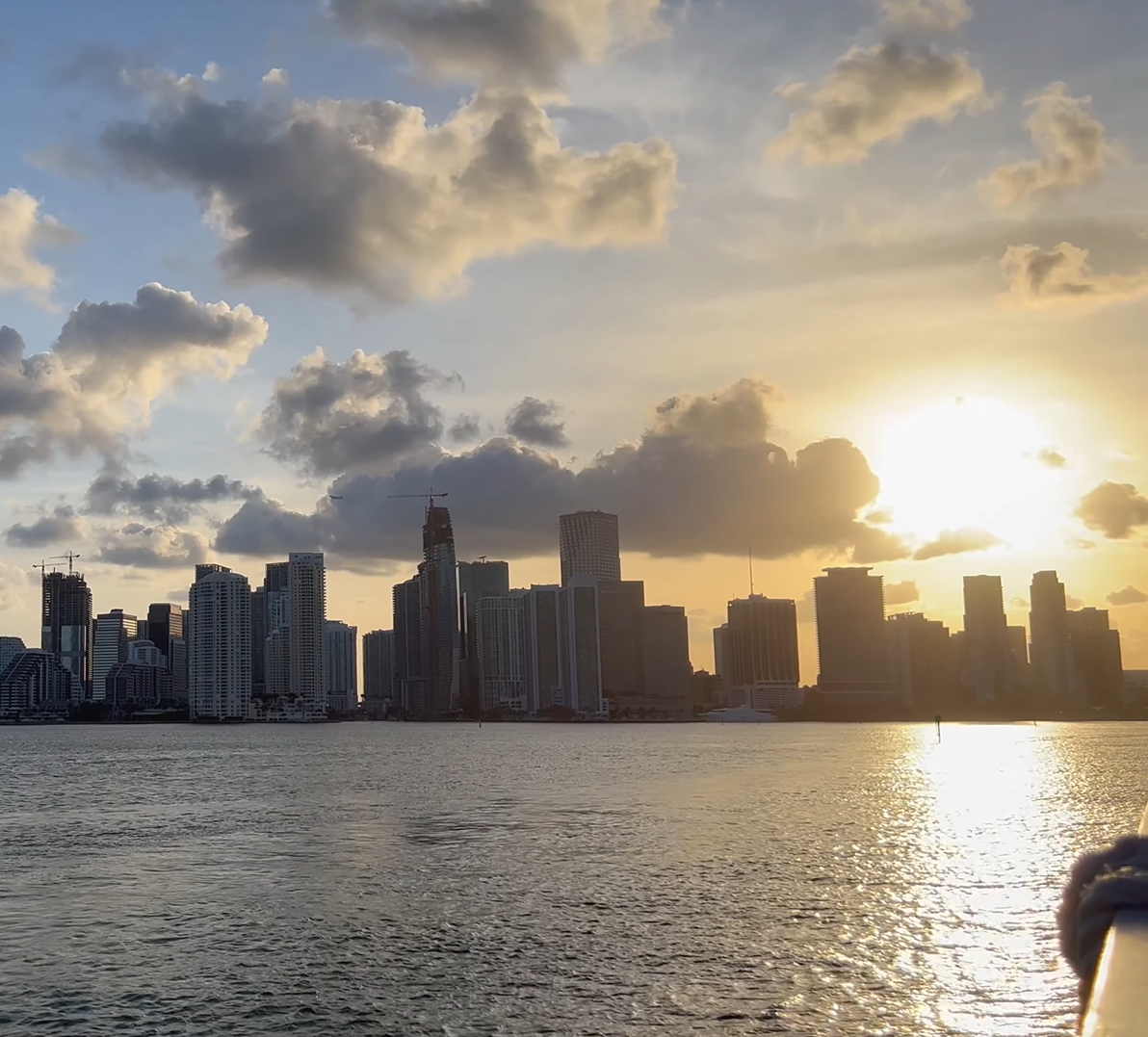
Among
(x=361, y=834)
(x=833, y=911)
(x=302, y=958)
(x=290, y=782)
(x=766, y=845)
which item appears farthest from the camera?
(x=290, y=782)

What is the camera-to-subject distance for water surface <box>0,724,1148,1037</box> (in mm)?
35406

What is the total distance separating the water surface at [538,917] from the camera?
35.4 m

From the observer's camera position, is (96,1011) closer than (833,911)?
Yes

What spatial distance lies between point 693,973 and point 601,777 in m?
108

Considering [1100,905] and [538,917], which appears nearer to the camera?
[1100,905]

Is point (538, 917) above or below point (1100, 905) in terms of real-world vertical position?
below

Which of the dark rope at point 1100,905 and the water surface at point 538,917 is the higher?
the dark rope at point 1100,905

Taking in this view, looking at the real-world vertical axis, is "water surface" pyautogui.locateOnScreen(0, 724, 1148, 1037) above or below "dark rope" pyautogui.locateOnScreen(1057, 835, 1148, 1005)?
below

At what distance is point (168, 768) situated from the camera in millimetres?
177750

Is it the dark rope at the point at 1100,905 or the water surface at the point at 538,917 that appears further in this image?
the water surface at the point at 538,917

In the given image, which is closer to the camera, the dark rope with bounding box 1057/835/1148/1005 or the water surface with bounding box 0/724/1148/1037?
the dark rope with bounding box 1057/835/1148/1005

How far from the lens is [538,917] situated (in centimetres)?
4984

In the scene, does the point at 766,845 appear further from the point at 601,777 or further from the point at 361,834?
the point at 601,777

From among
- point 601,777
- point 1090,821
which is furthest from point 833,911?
point 601,777
